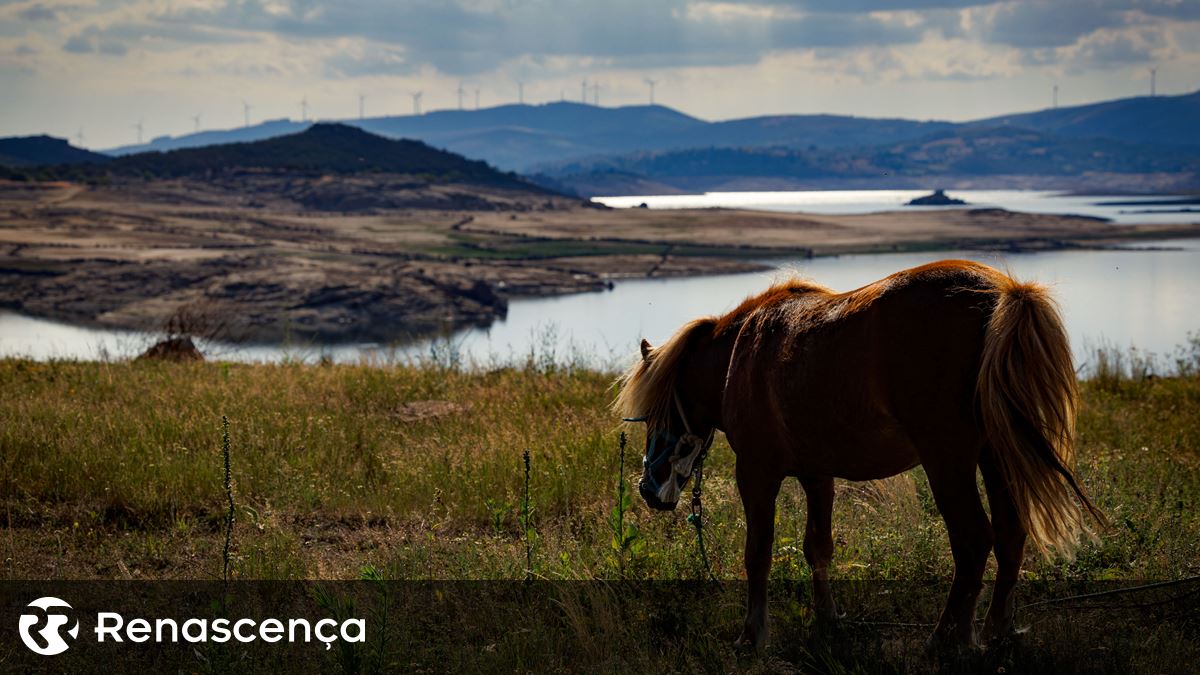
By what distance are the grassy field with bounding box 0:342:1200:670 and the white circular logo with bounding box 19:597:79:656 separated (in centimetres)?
51

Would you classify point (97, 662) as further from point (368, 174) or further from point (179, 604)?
point (368, 174)

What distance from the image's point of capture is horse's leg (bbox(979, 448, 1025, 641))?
167 inches

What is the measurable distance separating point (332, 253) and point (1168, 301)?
2563 inches

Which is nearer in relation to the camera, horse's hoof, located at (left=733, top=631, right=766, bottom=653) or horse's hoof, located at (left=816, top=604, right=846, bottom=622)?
horse's hoof, located at (left=733, top=631, right=766, bottom=653)

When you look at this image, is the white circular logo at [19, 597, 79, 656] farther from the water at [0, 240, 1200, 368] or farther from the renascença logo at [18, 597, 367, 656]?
the water at [0, 240, 1200, 368]

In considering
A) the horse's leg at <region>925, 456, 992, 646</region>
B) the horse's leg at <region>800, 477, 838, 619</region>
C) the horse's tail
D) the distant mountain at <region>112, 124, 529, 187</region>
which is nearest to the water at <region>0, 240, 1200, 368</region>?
the horse's leg at <region>800, 477, 838, 619</region>

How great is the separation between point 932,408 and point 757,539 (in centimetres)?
110

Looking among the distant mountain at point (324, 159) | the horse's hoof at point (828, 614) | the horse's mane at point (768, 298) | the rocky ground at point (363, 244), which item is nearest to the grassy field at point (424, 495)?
the horse's hoof at point (828, 614)

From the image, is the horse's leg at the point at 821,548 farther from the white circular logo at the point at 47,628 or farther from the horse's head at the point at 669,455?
the white circular logo at the point at 47,628

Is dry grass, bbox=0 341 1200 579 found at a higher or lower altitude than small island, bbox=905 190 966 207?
lower

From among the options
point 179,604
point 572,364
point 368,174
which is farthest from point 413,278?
point 368,174

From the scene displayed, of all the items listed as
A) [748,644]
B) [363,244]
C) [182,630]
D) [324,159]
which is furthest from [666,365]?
[324,159]

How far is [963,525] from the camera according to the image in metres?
4.07

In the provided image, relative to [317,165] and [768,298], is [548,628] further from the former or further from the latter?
[317,165]
